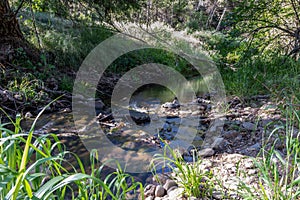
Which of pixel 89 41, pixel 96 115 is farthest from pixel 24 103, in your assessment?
pixel 89 41

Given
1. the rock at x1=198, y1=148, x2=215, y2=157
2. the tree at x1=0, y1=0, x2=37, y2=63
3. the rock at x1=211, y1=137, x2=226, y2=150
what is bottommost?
the rock at x1=198, y1=148, x2=215, y2=157

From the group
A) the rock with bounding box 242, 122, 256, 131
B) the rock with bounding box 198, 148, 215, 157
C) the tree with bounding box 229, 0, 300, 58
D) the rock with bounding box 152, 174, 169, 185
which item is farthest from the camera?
the tree with bounding box 229, 0, 300, 58

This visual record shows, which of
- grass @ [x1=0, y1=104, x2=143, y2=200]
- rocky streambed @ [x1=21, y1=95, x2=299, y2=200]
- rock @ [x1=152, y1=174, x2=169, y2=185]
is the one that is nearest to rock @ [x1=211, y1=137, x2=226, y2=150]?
rocky streambed @ [x1=21, y1=95, x2=299, y2=200]

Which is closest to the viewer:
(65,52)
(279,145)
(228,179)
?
(228,179)

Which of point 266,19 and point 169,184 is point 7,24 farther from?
point 266,19

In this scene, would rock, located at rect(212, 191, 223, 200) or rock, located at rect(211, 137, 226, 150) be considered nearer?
rock, located at rect(212, 191, 223, 200)

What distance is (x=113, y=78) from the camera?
5.13 meters

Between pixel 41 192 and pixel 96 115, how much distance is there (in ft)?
8.72

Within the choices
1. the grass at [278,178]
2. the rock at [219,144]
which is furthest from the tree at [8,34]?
the grass at [278,178]

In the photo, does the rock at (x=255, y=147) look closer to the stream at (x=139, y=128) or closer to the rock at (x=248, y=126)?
the rock at (x=248, y=126)

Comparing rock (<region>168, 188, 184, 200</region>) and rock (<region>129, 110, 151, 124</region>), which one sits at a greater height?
rock (<region>129, 110, 151, 124</region>)

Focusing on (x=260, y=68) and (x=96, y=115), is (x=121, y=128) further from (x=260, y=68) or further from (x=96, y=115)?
(x=260, y=68)

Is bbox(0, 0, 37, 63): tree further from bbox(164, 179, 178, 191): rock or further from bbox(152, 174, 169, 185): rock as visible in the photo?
bbox(164, 179, 178, 191): rock

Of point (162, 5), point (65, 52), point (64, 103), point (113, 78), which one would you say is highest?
point (162, 5)
